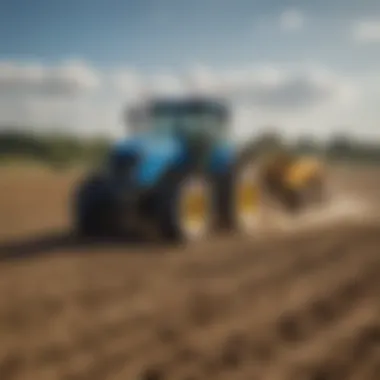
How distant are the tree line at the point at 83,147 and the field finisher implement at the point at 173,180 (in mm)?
181

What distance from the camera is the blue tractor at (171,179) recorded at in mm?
3912

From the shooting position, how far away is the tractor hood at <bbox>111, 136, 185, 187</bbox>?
3986 mm

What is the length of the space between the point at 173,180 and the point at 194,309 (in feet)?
4.33

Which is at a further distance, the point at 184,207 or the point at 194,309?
the point at 184,207

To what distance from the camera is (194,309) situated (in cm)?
271

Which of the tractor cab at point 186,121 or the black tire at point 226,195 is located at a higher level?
the tractor cab at point 186,121

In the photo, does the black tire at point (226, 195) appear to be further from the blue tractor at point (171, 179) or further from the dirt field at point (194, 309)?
the dirt field at point (194, 309)

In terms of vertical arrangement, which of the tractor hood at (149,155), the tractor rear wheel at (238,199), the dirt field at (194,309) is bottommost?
the dirt field at (194,309)

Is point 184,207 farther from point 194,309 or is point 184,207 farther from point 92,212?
point 194,309

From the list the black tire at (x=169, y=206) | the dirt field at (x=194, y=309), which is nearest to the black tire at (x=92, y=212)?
the dirt field at (x=194, y=309)

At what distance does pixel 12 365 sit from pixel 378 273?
1.73 metres

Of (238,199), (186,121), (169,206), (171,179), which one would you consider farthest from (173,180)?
(238,199)

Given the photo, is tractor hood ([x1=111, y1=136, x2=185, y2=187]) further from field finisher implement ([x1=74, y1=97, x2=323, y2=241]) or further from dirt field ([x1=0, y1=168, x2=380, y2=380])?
dirt field ([x1=0, y1=168, x2=380, y2=380])

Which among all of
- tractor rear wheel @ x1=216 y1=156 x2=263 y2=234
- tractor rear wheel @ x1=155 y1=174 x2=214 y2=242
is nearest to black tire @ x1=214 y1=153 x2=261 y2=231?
tractor rear wheel @ x1=216 y1=156 x2=263 y2=234
